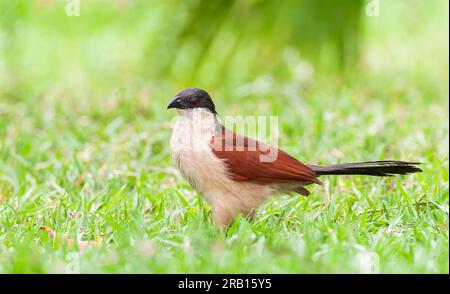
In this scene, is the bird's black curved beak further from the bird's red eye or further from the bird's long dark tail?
the bird's long dark tail

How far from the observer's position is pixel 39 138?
595 centimetres

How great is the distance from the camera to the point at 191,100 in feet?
13.6

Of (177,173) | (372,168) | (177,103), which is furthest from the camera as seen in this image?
(177,173)

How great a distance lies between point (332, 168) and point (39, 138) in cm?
261

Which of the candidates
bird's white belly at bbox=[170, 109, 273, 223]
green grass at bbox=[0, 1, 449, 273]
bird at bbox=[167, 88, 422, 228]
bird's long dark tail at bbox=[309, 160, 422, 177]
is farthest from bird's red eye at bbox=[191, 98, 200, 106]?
bird's long dark tail at bbox=[309, 160, 422, 177]

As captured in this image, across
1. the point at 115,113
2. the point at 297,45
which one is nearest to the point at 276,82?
the point at 297,45

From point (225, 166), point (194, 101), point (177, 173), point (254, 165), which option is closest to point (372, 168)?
point (254, 165)

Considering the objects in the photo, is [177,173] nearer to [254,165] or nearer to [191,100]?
[191,100]

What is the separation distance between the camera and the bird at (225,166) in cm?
399

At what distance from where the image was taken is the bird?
13.1 feet

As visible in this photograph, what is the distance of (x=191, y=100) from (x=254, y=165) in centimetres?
48

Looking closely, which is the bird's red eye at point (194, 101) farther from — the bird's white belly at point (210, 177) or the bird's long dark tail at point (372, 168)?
the bird's long dark tail at point (372, 168)

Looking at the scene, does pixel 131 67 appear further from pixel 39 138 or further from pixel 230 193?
pixel 230 193

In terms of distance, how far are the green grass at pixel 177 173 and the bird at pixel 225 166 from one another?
13 centimetres
